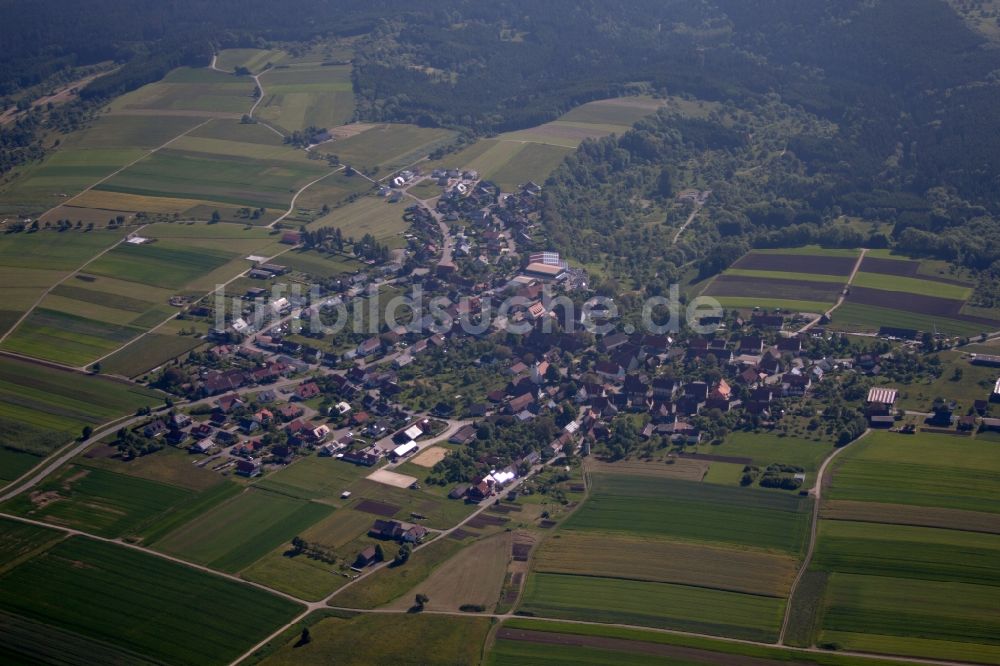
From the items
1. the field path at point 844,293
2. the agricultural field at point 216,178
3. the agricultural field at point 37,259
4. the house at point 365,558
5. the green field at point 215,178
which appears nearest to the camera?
the house at point 365,558

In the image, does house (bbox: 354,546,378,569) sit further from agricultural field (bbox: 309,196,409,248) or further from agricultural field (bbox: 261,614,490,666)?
agricultural field (bbox: 309,196,409,248)

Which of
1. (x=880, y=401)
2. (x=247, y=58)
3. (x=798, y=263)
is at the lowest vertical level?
(x=880, y=401)

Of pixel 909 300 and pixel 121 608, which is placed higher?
pixel 909 300

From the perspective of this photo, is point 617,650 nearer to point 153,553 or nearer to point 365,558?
point 365,558

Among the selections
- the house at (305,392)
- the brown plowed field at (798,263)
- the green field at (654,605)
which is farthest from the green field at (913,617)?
the brown plowed field at (798,263)

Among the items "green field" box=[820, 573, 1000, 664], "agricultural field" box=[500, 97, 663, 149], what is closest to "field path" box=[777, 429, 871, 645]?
"green field" box=[820, 573, 1000, 664]

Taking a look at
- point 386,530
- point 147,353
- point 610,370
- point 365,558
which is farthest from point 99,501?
point 610,370

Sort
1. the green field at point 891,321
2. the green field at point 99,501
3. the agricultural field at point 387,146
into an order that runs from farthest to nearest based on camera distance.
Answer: the agricultural field at point 387,146
the green field at point 891,321
the green field at point 99,501

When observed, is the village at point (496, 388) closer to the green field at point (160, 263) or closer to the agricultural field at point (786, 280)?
the agricultural field at point (786, 280)
